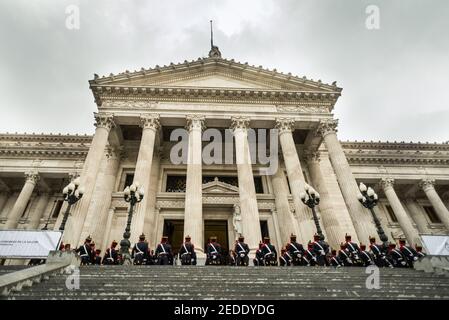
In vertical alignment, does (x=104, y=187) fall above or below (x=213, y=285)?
above

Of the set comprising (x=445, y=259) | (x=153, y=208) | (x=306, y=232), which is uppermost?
(x=153, y=208)

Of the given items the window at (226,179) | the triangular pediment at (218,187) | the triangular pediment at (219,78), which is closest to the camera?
the triangular pediment at (219,78)

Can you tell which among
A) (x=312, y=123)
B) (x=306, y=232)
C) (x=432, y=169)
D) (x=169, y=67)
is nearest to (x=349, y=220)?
(x=306, y=232)

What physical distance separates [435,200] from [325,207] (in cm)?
1142

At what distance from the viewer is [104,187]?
1600 centimetres

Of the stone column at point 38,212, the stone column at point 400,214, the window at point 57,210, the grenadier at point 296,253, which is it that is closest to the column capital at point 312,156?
the stone column at point 400,214

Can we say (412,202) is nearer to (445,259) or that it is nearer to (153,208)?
(445,259)

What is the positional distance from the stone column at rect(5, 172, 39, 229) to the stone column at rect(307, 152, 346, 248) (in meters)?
19.8

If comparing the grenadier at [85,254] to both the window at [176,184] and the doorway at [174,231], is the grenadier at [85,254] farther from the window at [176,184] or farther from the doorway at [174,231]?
the window at [176,184]

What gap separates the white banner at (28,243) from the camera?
9.39 metres

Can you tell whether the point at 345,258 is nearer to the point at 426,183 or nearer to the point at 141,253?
the point at 141,253

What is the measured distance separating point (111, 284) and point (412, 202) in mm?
25705

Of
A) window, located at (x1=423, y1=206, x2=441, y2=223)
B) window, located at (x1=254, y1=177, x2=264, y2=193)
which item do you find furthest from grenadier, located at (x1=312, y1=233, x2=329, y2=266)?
window, located at (x1=423, y1=206, x2=441, y2=223)

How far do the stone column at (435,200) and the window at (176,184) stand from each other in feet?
62.8
